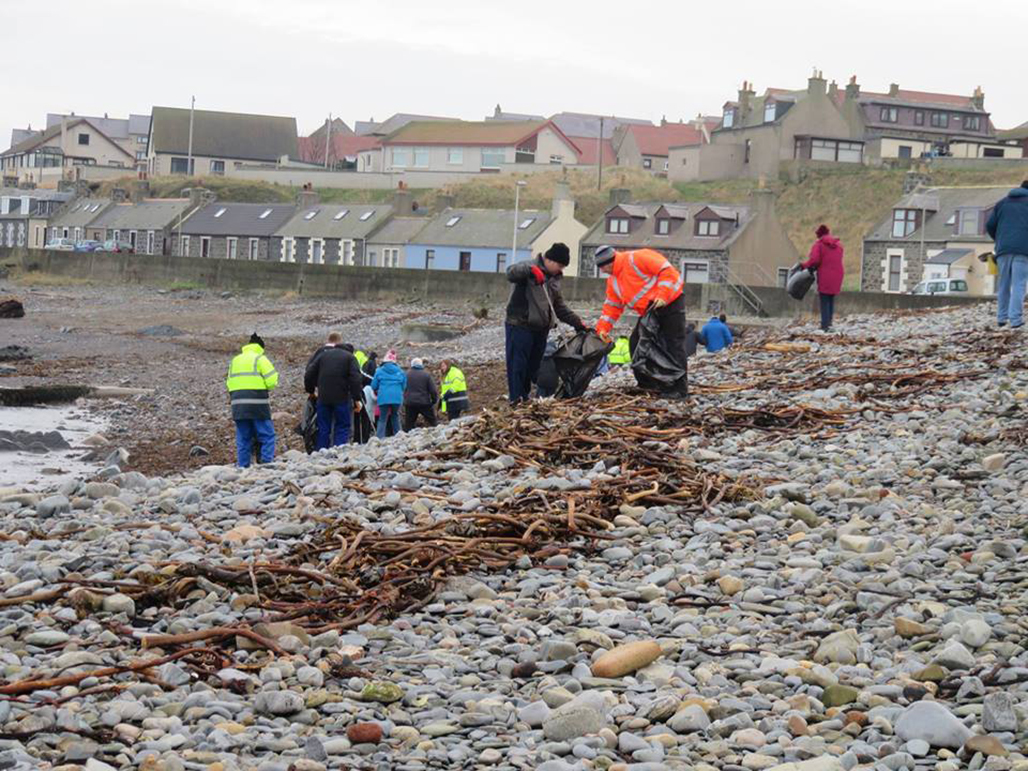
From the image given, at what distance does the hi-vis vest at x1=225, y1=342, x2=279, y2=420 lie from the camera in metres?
14.2

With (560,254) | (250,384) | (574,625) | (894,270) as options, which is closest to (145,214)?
Answer: (894,270)

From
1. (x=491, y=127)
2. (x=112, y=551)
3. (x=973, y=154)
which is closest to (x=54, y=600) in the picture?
(x=112, y=551)

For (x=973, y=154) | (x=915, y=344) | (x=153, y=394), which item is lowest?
(x=153, y=394)

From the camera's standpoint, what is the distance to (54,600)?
6.54 m

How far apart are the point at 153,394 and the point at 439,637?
2102cm

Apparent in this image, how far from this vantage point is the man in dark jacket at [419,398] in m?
17.3

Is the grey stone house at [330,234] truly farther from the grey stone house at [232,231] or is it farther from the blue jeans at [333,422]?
the blue jeans at [333,422]

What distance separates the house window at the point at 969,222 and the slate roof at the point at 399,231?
24.6m

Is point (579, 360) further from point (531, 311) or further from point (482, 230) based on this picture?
point (482, 230)

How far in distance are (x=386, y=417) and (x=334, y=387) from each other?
2.38 metres

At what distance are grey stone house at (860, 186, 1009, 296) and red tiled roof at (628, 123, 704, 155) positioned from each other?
40866mm

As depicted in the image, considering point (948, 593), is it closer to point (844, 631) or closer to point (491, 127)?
point (844, 631)

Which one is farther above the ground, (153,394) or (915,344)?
(915,344)

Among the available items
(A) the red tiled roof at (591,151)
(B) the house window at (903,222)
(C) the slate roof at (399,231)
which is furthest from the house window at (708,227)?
(A) the red tiled roof at (591,151)
